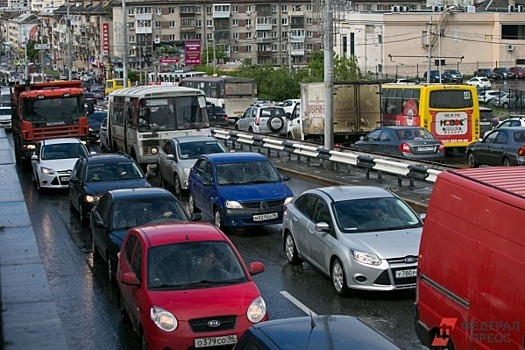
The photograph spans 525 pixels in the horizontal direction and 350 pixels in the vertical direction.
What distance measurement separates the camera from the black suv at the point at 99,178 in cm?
2186

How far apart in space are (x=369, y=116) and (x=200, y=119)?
29.7 feet

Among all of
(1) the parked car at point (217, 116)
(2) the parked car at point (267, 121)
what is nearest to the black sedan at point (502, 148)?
(2) the parked car at point (267, 121)

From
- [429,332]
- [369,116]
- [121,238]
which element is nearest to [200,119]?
[369,116]

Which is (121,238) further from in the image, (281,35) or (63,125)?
(281,35)

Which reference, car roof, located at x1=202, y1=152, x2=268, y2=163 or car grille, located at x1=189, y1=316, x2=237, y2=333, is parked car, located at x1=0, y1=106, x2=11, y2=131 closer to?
car roof, located at x1=202, y1=152, x2=268, y2=163

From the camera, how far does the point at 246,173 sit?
2094cm

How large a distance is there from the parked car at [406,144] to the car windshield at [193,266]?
62.9 feet

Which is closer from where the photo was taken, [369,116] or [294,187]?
[294,187]

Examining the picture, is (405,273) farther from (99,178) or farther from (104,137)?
(104,137)

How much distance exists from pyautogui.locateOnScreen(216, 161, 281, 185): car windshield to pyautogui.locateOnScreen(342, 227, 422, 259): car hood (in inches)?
248

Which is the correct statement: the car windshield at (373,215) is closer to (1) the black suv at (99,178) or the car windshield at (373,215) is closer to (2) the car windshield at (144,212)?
(2) the car windshield at (144,212)

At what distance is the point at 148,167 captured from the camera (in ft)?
104

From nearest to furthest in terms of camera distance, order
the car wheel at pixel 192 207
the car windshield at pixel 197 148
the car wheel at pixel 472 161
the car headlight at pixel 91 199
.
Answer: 1. the car headlight at pixel 91 199
2. the car wheel at pixel 192 207
3. the car windshield at pixel 197 148
4. the car wheel at pixel 472 161

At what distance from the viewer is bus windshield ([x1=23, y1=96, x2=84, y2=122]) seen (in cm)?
3538
